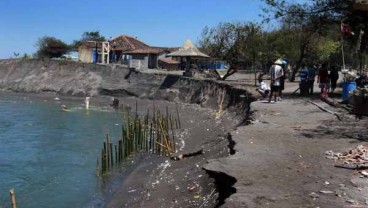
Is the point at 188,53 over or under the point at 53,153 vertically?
over

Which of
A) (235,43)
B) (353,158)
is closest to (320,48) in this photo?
(235,43)

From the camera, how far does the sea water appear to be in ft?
50.4

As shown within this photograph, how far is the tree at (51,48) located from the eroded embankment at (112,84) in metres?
6.28

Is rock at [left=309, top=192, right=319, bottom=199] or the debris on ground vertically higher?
the debris on ground

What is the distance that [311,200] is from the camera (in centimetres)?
810

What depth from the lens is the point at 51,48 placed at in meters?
78.1

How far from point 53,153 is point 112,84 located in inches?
1298

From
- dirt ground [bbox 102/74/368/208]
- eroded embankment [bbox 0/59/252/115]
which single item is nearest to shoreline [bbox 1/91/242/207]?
dirt ground [bbox 102/74/368/208]

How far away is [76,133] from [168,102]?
53.3 ft

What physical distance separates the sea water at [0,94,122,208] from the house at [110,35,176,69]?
81.2 feet

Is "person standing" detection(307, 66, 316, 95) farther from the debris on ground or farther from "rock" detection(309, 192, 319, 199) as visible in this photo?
"rock" detection(309, 192, 319, 199)

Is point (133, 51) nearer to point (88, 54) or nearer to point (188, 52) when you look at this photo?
point (88, 54)

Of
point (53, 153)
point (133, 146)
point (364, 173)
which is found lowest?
point (53, 153)

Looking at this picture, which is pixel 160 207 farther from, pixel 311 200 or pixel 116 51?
pixel 116 51
